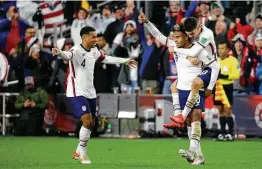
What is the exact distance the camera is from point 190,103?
14445 millimetres

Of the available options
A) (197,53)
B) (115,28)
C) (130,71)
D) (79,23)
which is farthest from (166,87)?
(197,53)

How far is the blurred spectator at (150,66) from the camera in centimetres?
2358

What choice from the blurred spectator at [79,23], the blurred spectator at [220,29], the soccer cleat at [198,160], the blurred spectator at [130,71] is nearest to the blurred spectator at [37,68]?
the blurred spectator at [79,23]

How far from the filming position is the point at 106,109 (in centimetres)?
2339

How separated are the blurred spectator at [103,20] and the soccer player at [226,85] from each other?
14.1ft

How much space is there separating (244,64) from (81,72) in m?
7.87

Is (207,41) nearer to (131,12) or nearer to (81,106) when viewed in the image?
(81,106)

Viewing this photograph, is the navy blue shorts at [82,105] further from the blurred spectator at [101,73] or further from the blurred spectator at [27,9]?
the blurred spectator at [27,9]

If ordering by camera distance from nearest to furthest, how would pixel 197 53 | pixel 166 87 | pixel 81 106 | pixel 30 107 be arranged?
pixel 197 53 < pixel 81 106 < pixel 166 87 < pixel 30 107

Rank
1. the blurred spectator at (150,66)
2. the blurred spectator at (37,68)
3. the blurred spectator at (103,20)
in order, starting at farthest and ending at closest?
the blurred spectator at (103,20)
the blurred spectator at (37,68)
the blurred spectator at (150,66)

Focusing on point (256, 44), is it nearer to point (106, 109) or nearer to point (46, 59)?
point (106, 109)

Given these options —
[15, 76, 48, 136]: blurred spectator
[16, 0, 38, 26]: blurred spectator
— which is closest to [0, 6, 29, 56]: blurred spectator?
[16, 0, 38, 26]: blurred spectator

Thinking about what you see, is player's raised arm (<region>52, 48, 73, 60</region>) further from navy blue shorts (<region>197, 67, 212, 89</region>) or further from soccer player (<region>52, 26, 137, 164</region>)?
navy blue shorts (<region>197, 67, 212, 89</region>)

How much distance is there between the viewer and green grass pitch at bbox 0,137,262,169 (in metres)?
14.5
